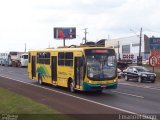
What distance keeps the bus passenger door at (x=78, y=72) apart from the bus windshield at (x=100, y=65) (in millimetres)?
566

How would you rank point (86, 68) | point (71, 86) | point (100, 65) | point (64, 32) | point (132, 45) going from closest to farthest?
point (86, 68), point (100, 65), point (71, 86), point (64, 32), point (132, 45)

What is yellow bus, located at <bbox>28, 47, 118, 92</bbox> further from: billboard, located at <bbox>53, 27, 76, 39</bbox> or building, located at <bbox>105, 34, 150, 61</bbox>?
billboard, located at <bbox>53, 27, 76, 39</bbox>

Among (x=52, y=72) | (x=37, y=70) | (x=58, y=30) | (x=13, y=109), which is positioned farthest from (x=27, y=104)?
(x=58, y=30)

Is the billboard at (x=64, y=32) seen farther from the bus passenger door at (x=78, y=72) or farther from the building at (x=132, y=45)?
the bus passenger door at (x=78, y=72)

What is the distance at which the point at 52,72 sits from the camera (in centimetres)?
3133

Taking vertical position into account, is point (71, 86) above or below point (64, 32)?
below

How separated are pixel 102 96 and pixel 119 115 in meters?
8.47

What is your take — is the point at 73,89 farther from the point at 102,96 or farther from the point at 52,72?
the point at 52,72

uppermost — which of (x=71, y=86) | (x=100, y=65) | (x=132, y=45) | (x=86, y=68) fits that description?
(x=132, y=45)

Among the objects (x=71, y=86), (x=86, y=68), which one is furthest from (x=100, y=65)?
(x=71, y=86)

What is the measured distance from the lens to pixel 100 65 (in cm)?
2591

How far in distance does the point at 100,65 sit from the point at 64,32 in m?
95.3

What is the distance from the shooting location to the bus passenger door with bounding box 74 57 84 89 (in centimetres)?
2611

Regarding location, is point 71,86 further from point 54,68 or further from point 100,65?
point 54,68
